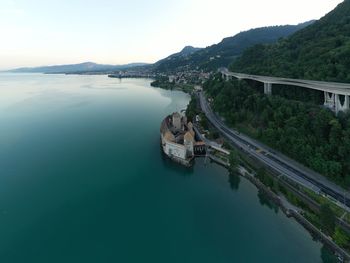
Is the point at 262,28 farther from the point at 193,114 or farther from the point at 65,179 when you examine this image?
the point at 65,179

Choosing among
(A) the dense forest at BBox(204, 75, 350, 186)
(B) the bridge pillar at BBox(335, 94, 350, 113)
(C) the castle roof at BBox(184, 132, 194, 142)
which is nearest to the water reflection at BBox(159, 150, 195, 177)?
(C) the castle roof at BBox(184, 132, 194, 142)

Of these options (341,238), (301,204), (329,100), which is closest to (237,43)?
(329,100)

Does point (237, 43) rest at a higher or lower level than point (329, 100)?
higher

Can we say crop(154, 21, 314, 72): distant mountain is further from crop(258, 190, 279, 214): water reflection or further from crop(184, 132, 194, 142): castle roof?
crop(258, 190, 279, 214): water reflection

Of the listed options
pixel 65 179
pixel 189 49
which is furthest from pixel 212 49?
pixel 65 179

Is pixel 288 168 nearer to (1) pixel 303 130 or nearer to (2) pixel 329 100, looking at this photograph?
(1) pixel 303 130

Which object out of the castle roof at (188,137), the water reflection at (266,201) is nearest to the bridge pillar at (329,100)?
the water reflection at (266,201)
